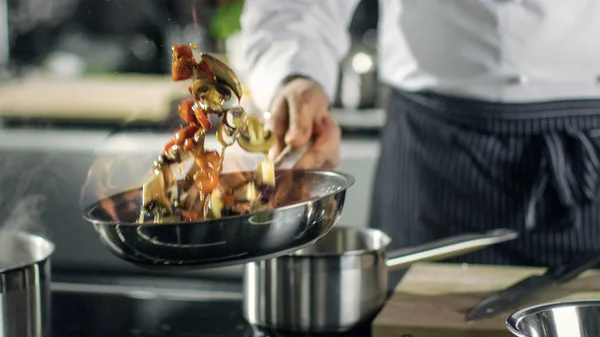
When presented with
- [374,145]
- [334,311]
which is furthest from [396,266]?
[374,145]

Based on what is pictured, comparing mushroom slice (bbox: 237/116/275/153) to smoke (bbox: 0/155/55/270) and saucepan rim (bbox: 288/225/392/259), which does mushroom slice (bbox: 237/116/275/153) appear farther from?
smoke (bbox: 0/155/55/270)

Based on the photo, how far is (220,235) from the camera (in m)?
0.58

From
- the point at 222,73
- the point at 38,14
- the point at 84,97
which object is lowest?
the point at 84,97

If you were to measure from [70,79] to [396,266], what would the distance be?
1.80 meters

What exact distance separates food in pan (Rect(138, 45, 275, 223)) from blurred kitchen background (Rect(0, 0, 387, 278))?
1270 mm

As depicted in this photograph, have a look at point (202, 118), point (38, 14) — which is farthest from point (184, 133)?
point (38, 14)

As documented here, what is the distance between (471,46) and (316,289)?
57 cm

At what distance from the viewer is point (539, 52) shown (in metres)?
1.14

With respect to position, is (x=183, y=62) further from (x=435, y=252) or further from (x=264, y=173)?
(x=435, y=252)

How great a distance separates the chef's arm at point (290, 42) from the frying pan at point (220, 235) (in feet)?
1.37

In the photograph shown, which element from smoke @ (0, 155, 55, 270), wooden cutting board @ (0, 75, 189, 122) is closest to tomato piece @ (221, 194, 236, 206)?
smoke @ (0, 155, 55, 270)

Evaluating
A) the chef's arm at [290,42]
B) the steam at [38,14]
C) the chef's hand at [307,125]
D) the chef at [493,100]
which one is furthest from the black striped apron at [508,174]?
the steam at [38,14]

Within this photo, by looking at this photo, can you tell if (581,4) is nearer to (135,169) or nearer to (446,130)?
(446,130)

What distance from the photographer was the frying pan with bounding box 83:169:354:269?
0.58 m
